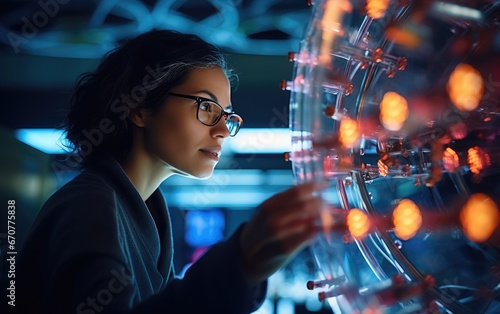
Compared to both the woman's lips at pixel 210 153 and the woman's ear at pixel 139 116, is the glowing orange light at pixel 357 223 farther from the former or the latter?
the woman's ear at pixel 139 116

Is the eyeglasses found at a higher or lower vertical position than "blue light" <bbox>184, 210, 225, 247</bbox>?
lower

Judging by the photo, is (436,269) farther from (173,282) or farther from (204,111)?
(204,111)

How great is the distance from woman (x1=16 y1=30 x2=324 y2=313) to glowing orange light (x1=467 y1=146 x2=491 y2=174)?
0.30m

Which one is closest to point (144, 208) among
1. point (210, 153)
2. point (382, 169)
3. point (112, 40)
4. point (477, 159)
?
point (210, 153)

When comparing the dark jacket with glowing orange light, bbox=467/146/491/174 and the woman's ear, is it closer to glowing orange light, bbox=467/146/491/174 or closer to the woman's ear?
the woman's ear

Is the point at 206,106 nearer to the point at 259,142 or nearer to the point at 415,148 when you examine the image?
the point at 415,148

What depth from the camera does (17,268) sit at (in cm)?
88

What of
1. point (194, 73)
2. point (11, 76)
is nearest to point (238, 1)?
point (11, 76)

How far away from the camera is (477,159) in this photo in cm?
78

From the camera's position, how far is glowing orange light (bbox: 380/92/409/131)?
0.74 m

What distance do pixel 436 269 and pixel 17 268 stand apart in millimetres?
619

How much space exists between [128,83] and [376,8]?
504mm

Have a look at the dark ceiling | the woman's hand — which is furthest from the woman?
the dark ceiling

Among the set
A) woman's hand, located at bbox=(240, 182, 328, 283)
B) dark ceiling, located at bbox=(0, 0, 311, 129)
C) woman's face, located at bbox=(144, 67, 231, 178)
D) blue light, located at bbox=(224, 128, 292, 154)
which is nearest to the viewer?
woman's hand, located at bbox=(240, 182, 328, 283)
